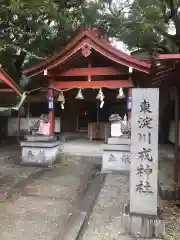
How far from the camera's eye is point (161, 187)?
22.3 feet

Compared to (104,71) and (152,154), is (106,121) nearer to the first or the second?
(104,71)

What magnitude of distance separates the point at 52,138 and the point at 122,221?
6.61m

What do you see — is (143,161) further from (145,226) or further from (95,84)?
(95,84)

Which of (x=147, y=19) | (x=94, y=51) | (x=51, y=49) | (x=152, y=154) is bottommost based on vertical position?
(x=152, y=154)

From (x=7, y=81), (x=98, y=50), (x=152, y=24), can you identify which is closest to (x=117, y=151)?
(x=98, y=50)

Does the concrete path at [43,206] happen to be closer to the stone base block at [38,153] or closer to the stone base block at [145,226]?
the stone base block at [145,226]

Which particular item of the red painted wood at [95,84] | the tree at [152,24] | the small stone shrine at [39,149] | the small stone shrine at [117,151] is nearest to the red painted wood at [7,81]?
the red painted wood at [95,84]

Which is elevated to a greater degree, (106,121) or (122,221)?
(106,121)

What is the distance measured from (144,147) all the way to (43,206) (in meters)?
2.93

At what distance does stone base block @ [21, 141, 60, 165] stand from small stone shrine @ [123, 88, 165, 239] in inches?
247

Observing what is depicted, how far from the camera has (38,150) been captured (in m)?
10.9

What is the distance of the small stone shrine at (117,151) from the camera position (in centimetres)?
981

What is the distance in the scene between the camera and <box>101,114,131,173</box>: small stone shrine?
9.81 metres

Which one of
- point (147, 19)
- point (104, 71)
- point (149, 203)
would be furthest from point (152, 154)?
point (147, 19)
